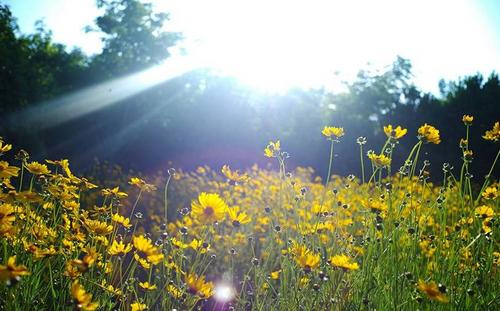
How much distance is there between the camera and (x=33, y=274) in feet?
6.19

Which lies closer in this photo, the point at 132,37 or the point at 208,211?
the point at 208,211

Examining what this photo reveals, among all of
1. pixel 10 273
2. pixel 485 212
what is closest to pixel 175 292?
pixel 10 273

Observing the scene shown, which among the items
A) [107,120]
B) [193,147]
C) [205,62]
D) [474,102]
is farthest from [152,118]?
[474,102]

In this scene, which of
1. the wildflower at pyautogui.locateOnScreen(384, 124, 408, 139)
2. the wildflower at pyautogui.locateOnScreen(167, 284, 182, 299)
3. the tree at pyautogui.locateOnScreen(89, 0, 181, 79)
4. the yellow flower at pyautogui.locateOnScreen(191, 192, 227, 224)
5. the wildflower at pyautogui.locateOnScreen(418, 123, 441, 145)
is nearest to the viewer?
the yellow flower at pyautogui.locateOnScreen(191, 192, 227, 224)

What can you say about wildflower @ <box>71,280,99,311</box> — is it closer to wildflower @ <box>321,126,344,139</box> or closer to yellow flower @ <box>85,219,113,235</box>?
yellow flower @ <box>85,219,113,235</box>

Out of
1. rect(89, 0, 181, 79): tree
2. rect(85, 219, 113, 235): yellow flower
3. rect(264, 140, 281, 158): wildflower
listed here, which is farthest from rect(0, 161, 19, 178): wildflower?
rect(89, 0, 181, 79): tree

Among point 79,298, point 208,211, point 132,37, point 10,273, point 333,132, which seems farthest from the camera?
point 132,37

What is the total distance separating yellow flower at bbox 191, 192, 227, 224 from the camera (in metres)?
1.58

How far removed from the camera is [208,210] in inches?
63.4

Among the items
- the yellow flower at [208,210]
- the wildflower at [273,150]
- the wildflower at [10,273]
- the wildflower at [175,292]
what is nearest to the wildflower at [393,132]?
the wildflower at [273,150]

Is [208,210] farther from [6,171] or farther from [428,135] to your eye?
[428,135]

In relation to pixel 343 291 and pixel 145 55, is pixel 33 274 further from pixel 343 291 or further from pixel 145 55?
pixel 145 55

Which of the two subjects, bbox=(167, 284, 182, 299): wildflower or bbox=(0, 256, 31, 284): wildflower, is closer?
bbox=(0, 256, 31, 284): wildflower

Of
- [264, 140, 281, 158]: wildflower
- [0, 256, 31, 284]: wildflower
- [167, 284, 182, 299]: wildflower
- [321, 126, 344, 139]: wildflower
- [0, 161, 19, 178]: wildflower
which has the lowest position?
[167, 284, 182, 299]: wildflower
